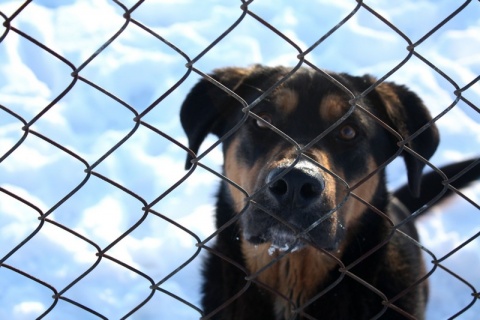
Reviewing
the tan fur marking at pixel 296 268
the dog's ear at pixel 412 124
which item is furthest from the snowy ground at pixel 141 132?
the dog's ear at pixel 412 124

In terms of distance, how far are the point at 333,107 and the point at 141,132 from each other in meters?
2.42

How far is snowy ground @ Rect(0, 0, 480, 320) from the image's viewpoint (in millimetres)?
4820

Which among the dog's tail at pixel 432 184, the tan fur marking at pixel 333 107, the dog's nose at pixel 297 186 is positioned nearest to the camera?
the dog's nose at pixel 297 186

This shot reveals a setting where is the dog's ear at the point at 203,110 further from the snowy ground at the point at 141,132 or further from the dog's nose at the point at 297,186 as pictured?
the dog's nose at the point at 297,186

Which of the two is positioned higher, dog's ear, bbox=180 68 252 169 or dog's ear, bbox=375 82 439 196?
dog's ear, bbox=375 82 439 196

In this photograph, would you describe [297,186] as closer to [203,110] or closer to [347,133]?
[347,133]

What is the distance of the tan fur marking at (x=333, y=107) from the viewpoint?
12.4 ft

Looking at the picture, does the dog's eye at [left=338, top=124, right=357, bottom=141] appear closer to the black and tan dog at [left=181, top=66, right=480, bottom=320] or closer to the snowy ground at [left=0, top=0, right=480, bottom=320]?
the black and tan dog at [left=181, top=66, right=480, bottom=320]

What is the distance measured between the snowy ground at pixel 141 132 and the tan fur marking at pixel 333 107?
0.79 metres

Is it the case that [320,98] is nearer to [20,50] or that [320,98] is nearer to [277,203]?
[277,203]

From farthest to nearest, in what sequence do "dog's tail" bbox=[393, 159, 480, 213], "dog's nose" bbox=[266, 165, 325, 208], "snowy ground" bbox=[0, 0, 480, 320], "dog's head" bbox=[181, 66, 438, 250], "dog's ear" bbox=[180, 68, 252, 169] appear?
"dog's tail" bbox=[393, 159, 480, 213], "snowy ground" bbox=[0, 0, 480, 320], "dog's ear" bbox=[180, 68, 252, 169], "dog's head" bbox=[181, 66, 438, 250], "dog's nose" bbox=[266, 165, 325, 208]

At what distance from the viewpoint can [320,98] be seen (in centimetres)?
387

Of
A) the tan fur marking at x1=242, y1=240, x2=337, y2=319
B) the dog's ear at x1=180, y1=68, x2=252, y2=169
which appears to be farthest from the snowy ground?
the tan fur marking at x1=242, y1=240, x2=337, y2=319

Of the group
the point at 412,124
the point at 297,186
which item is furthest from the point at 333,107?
the point at 297,186
